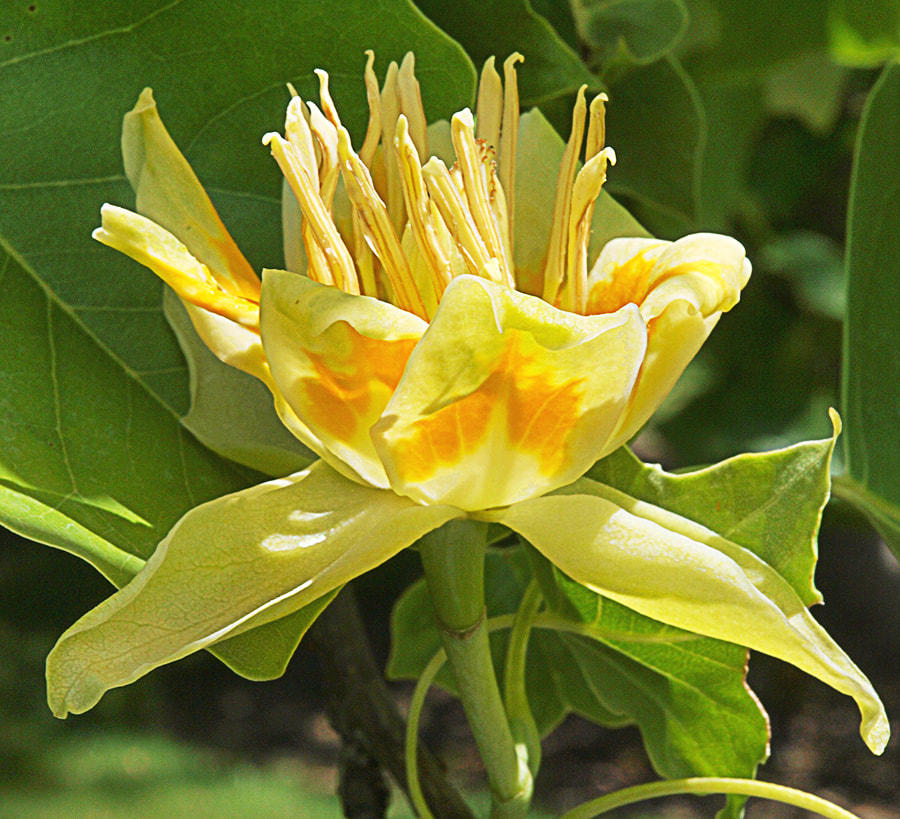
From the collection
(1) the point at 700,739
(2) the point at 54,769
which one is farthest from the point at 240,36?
(2) the point at 54,769

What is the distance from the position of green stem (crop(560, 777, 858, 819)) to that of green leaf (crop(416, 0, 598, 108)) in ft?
1.55

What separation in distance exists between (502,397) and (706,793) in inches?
12.2

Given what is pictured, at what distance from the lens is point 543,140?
63 cm

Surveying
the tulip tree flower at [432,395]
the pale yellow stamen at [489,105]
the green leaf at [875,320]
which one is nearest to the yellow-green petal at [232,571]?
the tulip tree flower at [432,395]

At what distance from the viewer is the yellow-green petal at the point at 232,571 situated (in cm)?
44

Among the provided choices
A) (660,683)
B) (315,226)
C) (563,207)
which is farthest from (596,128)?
(660,683)

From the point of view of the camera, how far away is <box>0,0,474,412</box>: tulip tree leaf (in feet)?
2.01

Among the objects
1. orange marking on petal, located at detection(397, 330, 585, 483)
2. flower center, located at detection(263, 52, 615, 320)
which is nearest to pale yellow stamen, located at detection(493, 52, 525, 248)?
flower center, located at detection(263, 52, 615, 320)

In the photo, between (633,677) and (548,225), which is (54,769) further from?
(548,225)

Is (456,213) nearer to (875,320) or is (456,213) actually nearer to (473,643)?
(473,643)

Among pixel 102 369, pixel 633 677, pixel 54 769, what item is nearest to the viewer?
pixel 102 369

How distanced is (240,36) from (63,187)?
0.14 m

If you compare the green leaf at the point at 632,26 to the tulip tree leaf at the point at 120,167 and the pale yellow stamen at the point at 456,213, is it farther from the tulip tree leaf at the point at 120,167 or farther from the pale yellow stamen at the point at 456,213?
the pale yellow stamen at the point at 456,213

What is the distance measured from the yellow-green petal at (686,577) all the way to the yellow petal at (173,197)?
0.20m
